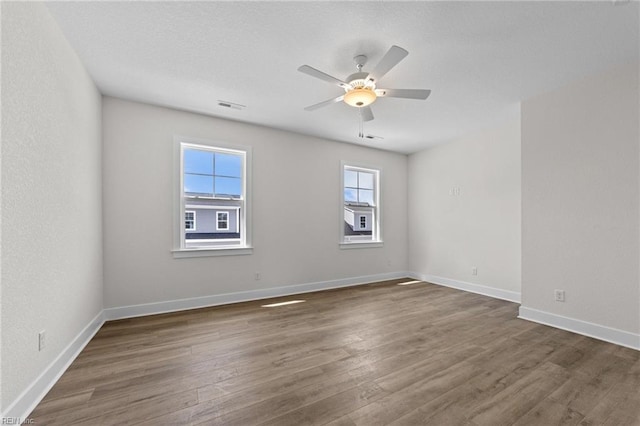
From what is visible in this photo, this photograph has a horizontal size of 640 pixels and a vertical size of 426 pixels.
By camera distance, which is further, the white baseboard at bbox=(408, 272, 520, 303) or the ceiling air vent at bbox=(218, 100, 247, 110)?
the white baseboard at bbox=(408, 272, 520, 303)

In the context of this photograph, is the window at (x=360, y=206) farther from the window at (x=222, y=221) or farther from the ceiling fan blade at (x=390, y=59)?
the ceiling fan blade at (x=390, y=59)

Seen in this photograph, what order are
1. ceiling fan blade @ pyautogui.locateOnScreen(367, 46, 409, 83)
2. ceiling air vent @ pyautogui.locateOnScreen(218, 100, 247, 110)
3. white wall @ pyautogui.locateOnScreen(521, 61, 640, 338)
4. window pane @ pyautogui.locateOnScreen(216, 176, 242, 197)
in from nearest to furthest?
ceiling fan blade @ pyautogui.locateOnScreen(367, 46, 409, 83), white wall @ pyautogui.locateOnScreen(521, 61, 640, 338), ceiling air vent @ pyautogui.locateOnScreen(218, 100, 247, 110), window pane @ pyautogui.locateOnScreen(216, 176, 242, 197)

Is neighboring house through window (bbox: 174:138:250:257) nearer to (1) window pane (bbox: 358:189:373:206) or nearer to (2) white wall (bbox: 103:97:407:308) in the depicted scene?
(2) white wall (bbox: 103:97:407:308)

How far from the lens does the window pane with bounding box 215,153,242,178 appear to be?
3.94 meters

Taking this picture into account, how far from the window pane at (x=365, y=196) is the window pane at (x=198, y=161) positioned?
288 cm

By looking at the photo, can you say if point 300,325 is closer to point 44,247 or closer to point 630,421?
point 44,247

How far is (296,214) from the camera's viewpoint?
4488 millimetres

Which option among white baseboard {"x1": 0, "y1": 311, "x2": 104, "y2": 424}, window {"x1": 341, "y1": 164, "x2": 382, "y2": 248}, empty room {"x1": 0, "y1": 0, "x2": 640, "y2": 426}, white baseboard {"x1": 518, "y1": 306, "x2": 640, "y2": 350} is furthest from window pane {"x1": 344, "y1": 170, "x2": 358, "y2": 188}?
white baseboard {"x1": 0, "y1": 311, "x2": 104, "y2": 424}

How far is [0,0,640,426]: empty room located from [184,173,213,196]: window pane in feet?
0.06

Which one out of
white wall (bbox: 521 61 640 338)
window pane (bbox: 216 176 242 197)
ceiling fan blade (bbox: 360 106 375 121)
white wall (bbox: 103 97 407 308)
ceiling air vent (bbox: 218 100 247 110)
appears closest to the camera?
white wall (bbox: 521 61 640 338)

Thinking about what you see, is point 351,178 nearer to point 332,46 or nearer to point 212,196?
point 212,196

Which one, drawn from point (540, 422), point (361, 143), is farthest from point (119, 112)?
point (540, 422)

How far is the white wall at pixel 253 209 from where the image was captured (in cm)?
325

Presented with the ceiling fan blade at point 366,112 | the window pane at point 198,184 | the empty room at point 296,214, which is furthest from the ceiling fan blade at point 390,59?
the window pane at point 198,184
